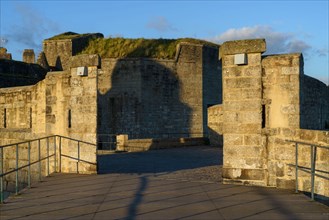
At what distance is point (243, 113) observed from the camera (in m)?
8.39

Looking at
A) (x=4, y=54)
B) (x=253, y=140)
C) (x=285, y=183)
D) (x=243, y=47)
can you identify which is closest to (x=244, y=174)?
(x=253, y=140)

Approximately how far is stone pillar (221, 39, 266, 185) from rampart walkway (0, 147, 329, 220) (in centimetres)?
46

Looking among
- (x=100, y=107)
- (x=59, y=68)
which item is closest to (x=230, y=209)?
(x=100, y=107)

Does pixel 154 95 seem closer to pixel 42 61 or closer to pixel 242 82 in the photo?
pixel 42 61

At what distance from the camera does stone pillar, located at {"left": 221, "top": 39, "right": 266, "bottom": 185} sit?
8.30 m

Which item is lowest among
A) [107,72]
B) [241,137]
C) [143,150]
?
[143,150]

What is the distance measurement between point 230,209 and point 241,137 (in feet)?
8.59

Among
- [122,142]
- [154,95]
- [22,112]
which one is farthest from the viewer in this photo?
[154,95]

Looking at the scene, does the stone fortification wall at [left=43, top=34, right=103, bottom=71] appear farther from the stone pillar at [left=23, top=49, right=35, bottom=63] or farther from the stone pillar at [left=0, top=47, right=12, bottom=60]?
the stone pillar at [left=0, top=47, right=12, bottom=60]

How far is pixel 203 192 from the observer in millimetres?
7492

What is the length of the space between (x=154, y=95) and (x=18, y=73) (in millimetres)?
8668

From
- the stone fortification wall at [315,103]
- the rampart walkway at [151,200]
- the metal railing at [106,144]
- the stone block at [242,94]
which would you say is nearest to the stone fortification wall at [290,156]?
the rampart walkway at [151,200]

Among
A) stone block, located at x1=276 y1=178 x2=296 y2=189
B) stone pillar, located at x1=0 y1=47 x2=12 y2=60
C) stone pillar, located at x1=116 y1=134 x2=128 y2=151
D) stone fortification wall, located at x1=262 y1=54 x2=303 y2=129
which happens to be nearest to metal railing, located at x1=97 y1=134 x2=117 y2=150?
A: stone pillar, located at x1=116 y1=134 x2=128 y2=151

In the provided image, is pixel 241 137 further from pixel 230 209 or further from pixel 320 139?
pixel 230 209
